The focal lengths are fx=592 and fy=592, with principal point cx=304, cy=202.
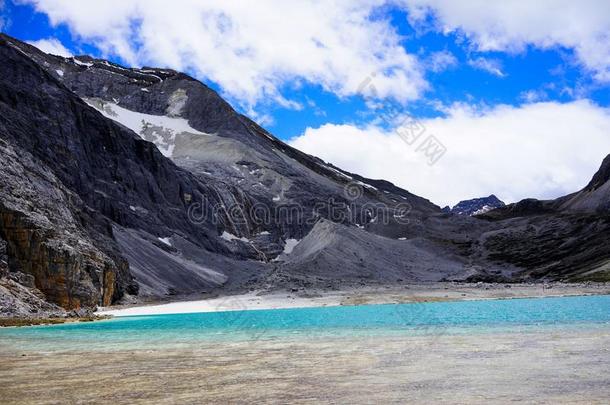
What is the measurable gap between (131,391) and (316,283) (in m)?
71.2

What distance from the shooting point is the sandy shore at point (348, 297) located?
5994 centimetres

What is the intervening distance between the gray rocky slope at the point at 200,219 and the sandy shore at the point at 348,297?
5.59 m

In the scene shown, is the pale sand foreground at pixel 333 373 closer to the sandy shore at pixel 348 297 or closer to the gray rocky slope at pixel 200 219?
the gray rocky slope at pixel 200 219

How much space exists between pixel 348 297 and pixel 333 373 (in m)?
55.1

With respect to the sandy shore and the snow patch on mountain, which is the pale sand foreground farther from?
the snow patch on mountain

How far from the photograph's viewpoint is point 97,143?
103 m

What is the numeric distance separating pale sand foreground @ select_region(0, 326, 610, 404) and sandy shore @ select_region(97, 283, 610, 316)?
38240 mm

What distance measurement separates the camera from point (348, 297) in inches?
2702

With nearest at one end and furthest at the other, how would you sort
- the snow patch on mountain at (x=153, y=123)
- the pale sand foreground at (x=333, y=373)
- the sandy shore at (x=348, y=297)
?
the pale sand foreground at (x=333, y=373), the sandy shore at (x=348, y=297), the snow patch on mountain at (x=153, y=123)

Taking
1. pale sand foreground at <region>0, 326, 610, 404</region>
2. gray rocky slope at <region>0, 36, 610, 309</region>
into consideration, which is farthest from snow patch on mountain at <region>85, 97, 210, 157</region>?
pale sand foreground at <region>0, 326, 610, 404</region>

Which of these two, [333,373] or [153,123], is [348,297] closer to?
[333,373]

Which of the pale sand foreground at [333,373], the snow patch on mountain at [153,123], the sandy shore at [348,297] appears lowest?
the sandy shore at [348,297]

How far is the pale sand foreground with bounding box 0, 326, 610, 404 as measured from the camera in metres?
11.3

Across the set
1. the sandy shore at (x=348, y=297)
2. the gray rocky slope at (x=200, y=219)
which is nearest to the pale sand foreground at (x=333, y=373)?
the gray rocky slope at (x=200, y=219)
